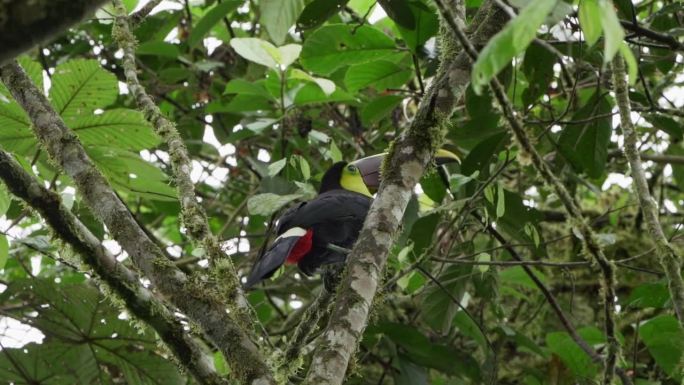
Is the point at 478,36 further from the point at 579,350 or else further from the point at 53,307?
the point at 53,307

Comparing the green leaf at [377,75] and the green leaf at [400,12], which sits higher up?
the green leaf at [377,75]

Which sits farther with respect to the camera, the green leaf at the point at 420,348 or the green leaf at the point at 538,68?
the green leaf at the point at 420,348

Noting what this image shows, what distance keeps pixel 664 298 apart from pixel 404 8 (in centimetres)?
127

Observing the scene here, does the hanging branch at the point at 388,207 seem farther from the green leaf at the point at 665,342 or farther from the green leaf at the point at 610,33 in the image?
the green leaf at the point at 665,342

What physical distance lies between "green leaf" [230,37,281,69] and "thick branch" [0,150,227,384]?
1.10 m

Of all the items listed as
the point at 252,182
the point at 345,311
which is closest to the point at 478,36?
the point at 345,311

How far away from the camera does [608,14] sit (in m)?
1.17

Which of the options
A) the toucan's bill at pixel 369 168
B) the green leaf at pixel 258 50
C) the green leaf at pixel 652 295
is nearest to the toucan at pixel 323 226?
the toucan's bill at pixel 369 168

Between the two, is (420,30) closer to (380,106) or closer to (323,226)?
(380,106)

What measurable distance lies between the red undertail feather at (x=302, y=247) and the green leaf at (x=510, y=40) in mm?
1921

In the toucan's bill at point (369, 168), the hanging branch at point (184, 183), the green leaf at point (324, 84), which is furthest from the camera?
the toucan's bill at point (369, 168)

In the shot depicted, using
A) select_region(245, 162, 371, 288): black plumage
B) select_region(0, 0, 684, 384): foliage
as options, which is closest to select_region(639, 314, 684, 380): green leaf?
select_region(0, 0, 684, 384): foliage

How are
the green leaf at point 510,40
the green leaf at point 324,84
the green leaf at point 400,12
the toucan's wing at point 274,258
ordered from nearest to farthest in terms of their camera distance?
the green leaf at point 510,40, the green leaf at point 400,12, the toucan's wing at point 274,258, the green leaf at point 324,84

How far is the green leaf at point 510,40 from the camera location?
1158 millimetres
